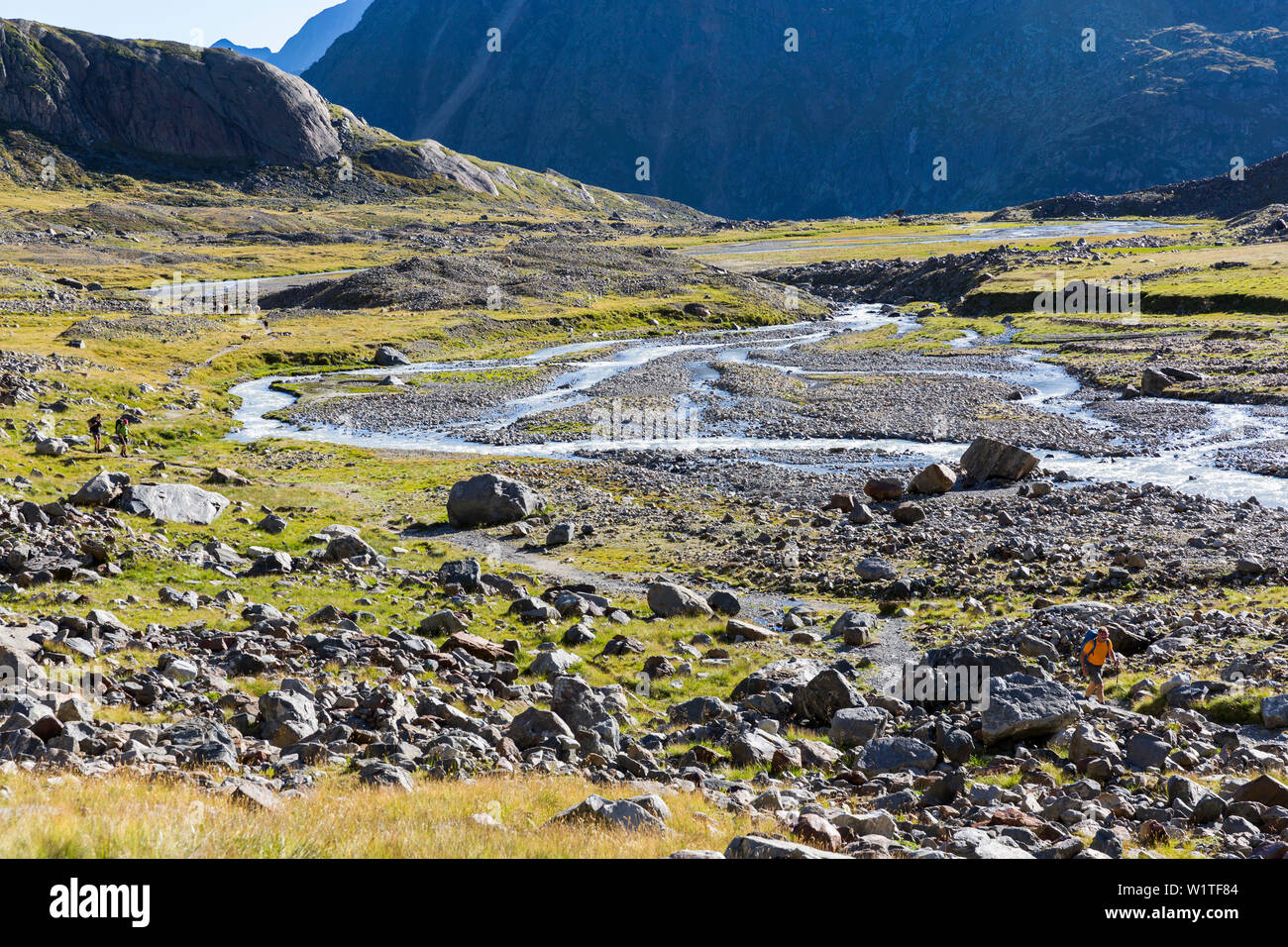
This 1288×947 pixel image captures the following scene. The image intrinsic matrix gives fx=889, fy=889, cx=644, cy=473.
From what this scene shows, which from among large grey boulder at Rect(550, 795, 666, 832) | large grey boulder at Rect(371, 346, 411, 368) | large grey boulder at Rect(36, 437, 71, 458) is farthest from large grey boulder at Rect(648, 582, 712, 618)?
large grey boulder at Rect(371, 346, 411, 368)

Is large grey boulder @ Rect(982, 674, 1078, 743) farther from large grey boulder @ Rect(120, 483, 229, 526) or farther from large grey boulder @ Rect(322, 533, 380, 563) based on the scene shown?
large grey boulder @ Rect(120, 483, 229, 526)

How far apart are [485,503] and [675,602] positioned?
1258cm

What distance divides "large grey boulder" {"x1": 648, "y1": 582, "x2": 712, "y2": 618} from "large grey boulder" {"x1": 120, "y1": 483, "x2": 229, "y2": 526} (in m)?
16.6

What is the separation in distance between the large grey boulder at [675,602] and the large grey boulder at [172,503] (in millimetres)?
16611

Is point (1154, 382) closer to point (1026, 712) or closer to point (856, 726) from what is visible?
point (1026, 712)

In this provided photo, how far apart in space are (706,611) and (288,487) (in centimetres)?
2318

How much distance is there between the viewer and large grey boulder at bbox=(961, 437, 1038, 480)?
39344 millimetres

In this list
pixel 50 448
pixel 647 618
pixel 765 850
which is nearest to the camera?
pixel 765 850

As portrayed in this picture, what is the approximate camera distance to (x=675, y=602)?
25.4m

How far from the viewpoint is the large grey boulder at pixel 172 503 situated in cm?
2980

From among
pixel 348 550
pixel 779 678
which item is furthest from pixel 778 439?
pixel 779 678

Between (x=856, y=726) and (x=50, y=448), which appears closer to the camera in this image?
(x=856, y=726)
